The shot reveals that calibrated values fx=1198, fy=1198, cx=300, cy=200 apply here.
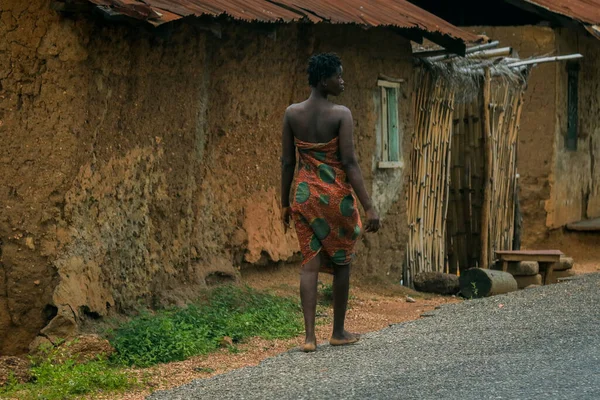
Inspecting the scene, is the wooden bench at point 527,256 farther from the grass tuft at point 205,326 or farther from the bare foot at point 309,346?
the bare foot at point 309,346

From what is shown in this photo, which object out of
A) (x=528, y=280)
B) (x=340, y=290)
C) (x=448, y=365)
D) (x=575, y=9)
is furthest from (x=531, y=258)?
(x=448, y=365)

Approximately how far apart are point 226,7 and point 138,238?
1747 millimetres

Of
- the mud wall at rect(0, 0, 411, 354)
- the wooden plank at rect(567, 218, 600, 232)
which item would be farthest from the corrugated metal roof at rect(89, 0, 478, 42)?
the wooden plank at rect(567, 218, 600, 232)

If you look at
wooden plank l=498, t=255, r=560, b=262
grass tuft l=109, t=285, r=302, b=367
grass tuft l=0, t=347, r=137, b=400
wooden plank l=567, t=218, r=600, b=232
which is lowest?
grass tuft l=0, t=347, r=137, b=400

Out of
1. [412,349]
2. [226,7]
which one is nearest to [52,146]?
[226,7]

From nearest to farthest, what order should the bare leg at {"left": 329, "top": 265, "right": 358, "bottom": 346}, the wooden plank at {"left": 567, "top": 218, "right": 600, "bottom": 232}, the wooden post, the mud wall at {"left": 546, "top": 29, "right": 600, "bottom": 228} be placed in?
the bare leg at {"left": 329, "top": 265, "right": 358, "bottom": 346} → the wooden post → the mud wall at {"left": 546, "top": 29, "right": 600, "bottom": 228} → the wooden plank at {"left": 567, "top": 218, "right": 600, "bottom": 232}

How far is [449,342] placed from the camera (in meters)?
7.68

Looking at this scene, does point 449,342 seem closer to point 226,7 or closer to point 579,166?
point 226,7

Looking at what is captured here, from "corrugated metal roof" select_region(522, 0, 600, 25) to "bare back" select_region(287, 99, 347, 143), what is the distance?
797 centimetres

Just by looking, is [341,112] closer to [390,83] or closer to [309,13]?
[309,13]

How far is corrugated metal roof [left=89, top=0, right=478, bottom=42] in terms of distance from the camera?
7.43m

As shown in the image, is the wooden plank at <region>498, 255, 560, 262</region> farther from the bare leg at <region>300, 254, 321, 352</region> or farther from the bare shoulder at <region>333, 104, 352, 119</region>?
the bare shoulder at <region>333, 104, 352, 119</region>

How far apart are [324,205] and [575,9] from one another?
8892mm

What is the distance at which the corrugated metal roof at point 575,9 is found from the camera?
1471 cm
